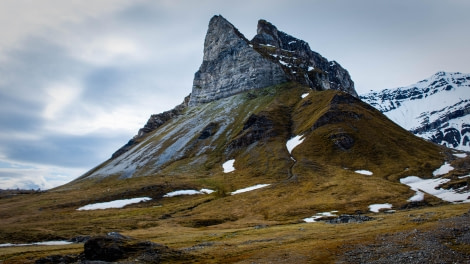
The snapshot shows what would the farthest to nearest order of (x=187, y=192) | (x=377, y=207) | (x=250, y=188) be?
(x=187, y=192) → (x=250, y=188) → (x=377, y=207)

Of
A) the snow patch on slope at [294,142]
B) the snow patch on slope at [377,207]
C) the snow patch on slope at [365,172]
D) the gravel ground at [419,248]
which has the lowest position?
the gravel ground at [419,248]

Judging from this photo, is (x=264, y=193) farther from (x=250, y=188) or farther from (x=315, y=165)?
(x=315, y=165)

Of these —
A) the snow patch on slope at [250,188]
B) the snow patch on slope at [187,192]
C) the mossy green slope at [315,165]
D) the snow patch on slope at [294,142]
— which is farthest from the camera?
the snow patch on slope at [294,142]

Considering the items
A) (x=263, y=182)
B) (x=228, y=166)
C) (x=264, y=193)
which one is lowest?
(x=264, y=193)

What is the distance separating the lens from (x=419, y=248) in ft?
118

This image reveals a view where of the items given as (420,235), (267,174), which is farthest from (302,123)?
(420,235)

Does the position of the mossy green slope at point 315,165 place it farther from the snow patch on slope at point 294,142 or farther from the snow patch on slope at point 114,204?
the snow patch on slope at point 114,204

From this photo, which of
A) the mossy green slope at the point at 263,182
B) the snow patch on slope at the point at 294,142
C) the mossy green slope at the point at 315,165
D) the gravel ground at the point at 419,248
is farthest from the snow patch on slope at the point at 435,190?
the snow patch on slope at the point at 294,142

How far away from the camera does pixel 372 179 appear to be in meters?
122

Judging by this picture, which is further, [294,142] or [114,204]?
[294,142]

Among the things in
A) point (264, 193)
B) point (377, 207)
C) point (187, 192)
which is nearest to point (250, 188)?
point (264, 193)

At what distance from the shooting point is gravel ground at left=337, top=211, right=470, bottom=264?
31953 mm

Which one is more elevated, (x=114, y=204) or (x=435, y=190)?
(x=114, y=204)

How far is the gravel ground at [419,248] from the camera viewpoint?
1258 inches
